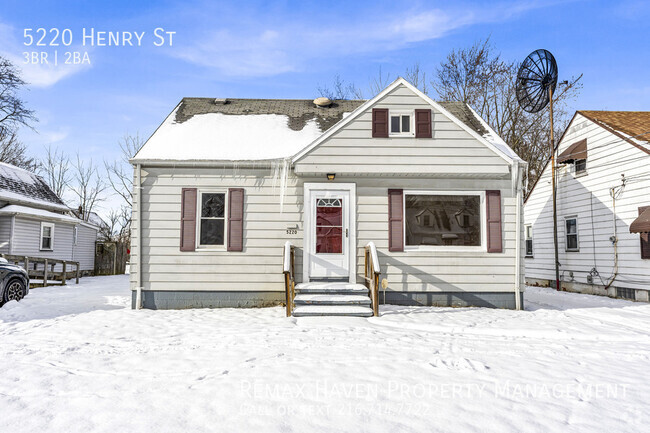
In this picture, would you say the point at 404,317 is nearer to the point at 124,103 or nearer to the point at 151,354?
the point at 151,354

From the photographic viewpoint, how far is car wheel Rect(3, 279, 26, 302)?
8688 millimetres

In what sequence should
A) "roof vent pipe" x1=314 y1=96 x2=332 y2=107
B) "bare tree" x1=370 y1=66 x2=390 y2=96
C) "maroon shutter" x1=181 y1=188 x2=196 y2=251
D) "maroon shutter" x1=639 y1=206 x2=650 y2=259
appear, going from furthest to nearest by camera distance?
"bare tree" x1=370 y1=66 x2=390 y2=96, "roof vent pipe" x1=314 y1=96 x2=332 y2=107, "maroon shutter" x1=639 y1=206 x2=650 y2=259, "maroon shutter" x1=181 y1=188 x2=196 y2=251

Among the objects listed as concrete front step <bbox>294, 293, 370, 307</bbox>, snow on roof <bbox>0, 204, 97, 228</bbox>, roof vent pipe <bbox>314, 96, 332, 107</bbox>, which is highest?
roof vent pipe <bbox>314, 96, 332, 107</bbox>

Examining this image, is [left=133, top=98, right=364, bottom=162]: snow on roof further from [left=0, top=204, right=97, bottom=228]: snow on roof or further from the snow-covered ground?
[left=0, top=204, right=97, bottom=228]: snow on roof

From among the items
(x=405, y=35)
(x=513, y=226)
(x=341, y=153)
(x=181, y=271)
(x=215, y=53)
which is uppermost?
(x=405, y=35)

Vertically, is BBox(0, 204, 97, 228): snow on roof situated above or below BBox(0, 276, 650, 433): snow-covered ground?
above

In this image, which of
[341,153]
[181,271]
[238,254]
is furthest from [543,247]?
[181,271]

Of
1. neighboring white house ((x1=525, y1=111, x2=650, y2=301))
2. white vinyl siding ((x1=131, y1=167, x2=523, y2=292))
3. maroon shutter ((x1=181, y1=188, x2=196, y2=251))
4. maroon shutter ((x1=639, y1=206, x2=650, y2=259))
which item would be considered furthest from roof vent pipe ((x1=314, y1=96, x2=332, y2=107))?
maroon shutter ((x1=639, y1=206, x2=650, y2=259))

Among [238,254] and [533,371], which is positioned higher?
[238,254]

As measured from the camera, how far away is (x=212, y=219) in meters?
8.44

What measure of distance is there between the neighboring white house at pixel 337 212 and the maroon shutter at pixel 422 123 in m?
0.02

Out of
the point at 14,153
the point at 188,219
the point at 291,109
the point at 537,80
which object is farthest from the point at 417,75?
the point at 14,153

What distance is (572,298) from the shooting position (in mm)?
10875

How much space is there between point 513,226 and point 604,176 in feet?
18.5
